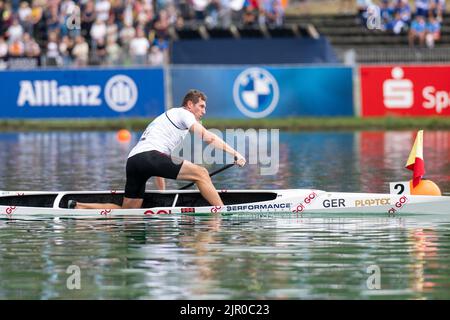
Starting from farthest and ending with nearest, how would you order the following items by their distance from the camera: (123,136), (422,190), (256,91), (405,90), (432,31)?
(432,31)
(256,91)
(405,90)
(123,136)
(422,190)

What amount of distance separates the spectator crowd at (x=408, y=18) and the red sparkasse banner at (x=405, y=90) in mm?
3196

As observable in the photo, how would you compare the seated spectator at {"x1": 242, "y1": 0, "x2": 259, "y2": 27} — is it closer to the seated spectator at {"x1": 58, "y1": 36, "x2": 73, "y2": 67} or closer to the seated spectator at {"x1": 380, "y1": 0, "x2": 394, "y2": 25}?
the seated spectator at {"x1": 380, "y1": 0, "x2": 394, "y2": 25}

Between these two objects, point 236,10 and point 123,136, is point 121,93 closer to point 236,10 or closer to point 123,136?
point 123,136

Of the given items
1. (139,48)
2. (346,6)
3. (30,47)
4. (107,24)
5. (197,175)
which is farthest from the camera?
(346,6)

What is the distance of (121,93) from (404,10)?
9.92 metres

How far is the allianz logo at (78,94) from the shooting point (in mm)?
41312

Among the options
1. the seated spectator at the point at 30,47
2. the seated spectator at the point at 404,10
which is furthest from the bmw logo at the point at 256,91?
the seated spectator at the point at 30,47

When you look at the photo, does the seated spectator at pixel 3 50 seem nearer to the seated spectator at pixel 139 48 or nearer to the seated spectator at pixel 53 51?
the seated spectator at pixel 53 51

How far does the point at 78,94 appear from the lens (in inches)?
1630

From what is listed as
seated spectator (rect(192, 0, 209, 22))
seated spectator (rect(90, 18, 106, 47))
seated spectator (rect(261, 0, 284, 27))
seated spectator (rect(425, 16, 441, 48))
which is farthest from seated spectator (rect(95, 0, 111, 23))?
seated spectator (rect(425, 16, 441, 48))

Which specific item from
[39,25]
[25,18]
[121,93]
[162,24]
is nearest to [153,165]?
[121,93]

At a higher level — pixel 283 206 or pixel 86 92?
pixel 86 92

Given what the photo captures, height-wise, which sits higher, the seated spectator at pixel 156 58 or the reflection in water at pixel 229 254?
the seated spectator at pixel 156 58

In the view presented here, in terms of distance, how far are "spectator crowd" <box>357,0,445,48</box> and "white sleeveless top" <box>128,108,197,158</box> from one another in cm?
2416
